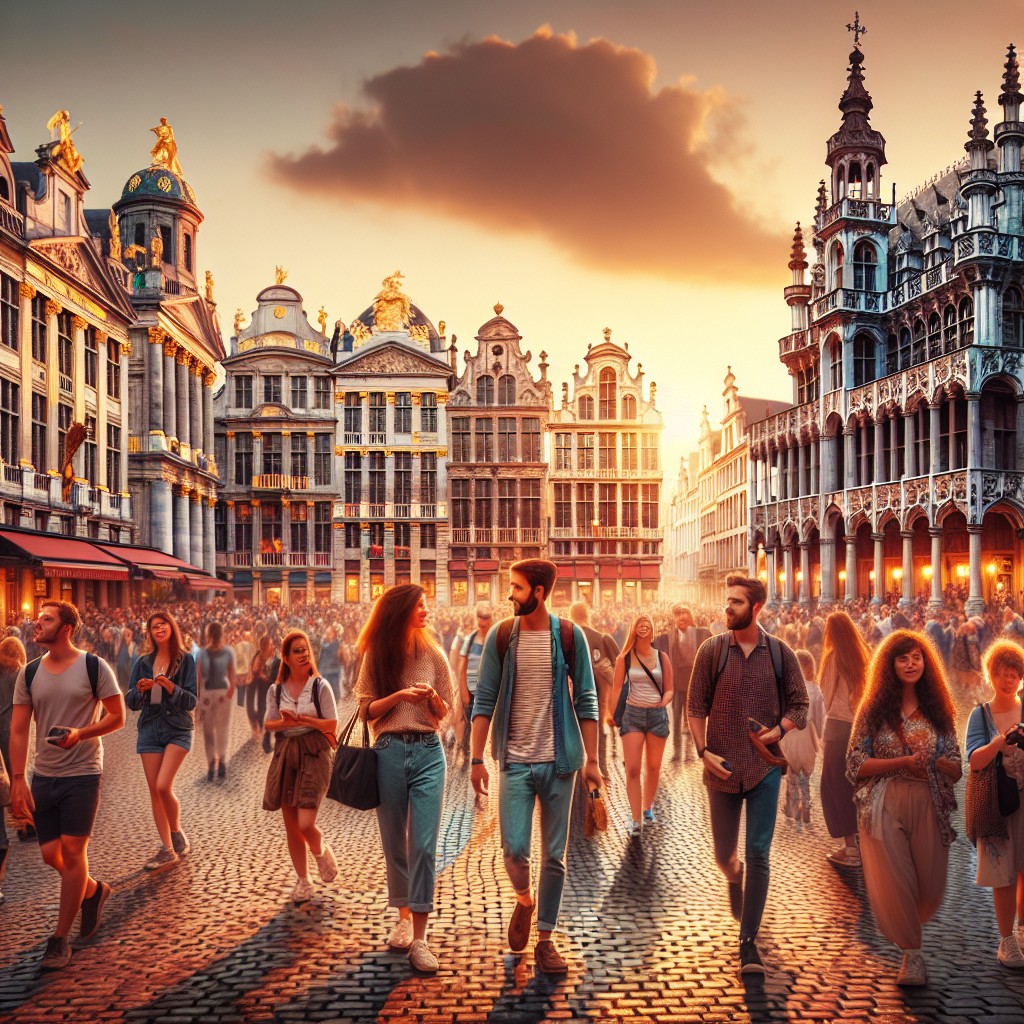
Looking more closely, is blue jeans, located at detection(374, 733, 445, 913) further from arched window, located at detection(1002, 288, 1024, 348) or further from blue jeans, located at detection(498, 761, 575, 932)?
arched window, located at detection(1002, 288, 1024, 348)

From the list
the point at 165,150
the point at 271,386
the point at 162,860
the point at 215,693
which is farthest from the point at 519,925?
the point at 271,386

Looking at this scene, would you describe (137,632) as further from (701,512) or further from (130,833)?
(701,512)

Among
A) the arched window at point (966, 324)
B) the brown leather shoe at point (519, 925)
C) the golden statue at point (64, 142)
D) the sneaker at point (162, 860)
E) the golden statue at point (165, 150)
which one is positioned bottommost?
the sneaker at point (162, 860)

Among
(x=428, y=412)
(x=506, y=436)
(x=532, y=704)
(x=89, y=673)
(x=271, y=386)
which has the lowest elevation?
(x=532, y=704)

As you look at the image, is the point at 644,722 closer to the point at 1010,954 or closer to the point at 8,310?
the point at 1010,954

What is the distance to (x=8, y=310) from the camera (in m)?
26.0

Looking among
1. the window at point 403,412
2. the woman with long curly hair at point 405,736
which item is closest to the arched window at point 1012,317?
the window at point 403,412

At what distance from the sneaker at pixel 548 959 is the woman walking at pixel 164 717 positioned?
3.02 m

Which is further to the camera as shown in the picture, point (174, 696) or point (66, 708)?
point (174, 696)

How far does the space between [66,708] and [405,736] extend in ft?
6.06

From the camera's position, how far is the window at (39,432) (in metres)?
27.2

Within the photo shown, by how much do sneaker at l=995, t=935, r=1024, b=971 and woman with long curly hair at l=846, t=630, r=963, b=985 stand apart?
16.6 inches

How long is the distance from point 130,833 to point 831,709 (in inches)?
204

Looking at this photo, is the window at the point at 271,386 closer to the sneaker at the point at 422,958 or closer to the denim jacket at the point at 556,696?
the denim jacket at the point at 556,696
